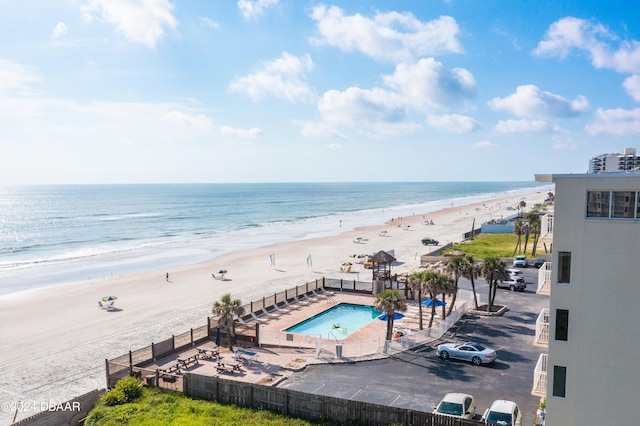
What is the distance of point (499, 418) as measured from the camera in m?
18.1

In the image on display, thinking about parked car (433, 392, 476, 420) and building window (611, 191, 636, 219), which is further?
parked car (433, 392, 476, 420)

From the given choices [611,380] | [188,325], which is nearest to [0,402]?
[188,325]

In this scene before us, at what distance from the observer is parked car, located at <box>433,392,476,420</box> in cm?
1878

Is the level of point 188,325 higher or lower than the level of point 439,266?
lower

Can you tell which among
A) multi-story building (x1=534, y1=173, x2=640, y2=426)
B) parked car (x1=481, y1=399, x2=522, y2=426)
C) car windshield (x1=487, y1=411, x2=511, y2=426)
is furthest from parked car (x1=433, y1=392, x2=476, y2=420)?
multi-story building (x1=534, y1=173, x2=640, y2=426)

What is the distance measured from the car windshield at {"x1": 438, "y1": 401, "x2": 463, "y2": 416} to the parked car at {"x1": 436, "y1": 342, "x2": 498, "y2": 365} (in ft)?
23.3

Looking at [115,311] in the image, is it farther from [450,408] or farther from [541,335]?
[541,335]

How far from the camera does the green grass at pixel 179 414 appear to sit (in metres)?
19.4

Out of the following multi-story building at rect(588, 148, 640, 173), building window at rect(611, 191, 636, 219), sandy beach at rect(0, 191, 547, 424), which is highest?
multi-story building at rect(588, 148, 640, 173)

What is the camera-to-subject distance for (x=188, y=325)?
120 ft

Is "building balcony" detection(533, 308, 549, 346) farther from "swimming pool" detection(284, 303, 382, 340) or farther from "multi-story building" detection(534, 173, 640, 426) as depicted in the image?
"swimming pool" detection(284, 303, 382, 340)

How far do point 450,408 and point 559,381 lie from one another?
574cm

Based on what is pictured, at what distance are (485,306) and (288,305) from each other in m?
15.5

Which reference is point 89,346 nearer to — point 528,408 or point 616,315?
point 528,408
